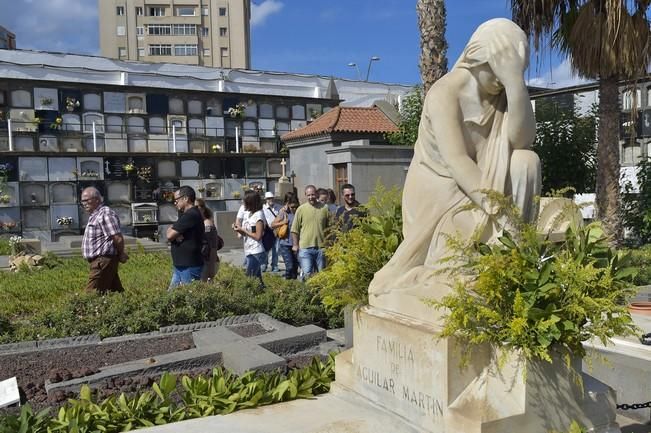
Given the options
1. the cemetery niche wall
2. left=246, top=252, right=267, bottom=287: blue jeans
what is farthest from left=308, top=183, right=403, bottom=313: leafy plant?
the cemetery niche wall

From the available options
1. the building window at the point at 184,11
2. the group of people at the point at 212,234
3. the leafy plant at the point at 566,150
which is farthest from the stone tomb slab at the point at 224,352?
the building window at the point at 184,11

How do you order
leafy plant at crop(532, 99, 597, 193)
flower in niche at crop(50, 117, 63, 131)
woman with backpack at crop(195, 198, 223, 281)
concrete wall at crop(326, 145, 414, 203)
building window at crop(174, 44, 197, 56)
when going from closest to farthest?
woman with backpack at crop(195, 198, 223, 281)
leafy plant at crop(532, 99, 597, 193)
concrete wall at crop(326, 145, 414, 203)
flower in niche at crop(50, 117, 63, 131)
building window at crop(174, 44, 197, 56)

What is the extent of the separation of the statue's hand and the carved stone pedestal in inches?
52.6

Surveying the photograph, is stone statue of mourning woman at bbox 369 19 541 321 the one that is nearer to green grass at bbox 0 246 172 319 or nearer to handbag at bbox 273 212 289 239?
green grass at bbox 0 246 172 319

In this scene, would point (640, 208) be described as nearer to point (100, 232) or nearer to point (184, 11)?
point (100, 232)

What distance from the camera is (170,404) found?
4.00 metres

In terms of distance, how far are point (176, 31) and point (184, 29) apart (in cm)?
82

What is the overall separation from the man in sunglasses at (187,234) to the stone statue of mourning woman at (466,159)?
400cm

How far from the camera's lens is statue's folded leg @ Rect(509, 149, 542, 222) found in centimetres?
318

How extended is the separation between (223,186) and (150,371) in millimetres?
23782

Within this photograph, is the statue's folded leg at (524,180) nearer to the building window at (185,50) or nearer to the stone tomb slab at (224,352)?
the stone tomb slab at (224,352)

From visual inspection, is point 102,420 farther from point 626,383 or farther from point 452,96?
point 626,383

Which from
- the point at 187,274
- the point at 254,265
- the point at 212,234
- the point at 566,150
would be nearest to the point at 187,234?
the point at 187,274

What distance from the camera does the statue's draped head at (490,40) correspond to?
3.08 metres
